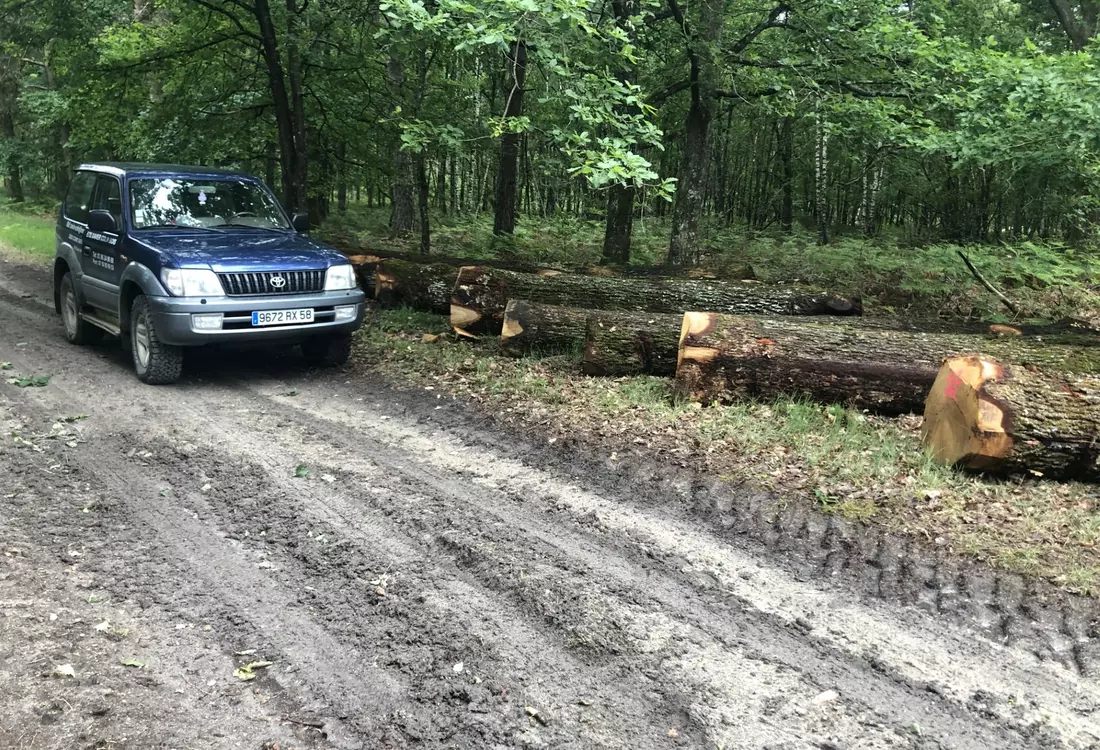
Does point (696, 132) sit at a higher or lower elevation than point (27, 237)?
higher

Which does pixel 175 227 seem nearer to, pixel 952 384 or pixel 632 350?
pixel 632 350

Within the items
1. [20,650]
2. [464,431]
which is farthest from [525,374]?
[20,650]

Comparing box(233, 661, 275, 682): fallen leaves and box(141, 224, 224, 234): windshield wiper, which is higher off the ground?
box(141, 224, 224, 234): windshield wiper

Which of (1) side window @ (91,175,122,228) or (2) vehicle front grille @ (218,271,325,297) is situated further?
(1) side window @ (91,175,122,228)

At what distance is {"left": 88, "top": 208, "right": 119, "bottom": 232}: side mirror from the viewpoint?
8.11 metres

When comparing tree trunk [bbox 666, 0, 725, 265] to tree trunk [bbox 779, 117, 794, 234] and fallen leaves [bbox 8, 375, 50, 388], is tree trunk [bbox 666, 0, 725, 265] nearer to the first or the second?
fallen leaves [bbox 8, 375, 50, 388]

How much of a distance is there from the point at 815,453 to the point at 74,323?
896cm

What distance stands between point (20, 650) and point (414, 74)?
49.3 ft

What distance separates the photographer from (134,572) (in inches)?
155

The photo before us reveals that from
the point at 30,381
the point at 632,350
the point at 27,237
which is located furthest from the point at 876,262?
the point at 27,237

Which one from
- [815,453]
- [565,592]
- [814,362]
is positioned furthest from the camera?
[814,362]

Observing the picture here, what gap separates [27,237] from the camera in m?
20.0

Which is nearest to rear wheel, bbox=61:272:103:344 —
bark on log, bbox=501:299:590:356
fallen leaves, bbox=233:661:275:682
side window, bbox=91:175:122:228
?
side window, bbox=91:175:122:228

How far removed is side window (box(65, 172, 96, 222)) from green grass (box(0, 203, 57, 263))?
8734 millimetres
